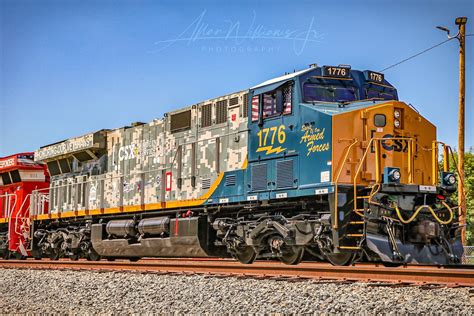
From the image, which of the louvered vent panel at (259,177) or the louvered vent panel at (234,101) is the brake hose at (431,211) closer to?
the louvered vent panel at (259,177)

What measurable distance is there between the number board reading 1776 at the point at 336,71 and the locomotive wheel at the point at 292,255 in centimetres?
320

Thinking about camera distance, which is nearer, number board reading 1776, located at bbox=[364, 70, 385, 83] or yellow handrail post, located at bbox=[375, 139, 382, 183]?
yellow handrail post, located at bbox=[375, 139, 382, 183]

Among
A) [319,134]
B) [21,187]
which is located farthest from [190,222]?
[21,187]

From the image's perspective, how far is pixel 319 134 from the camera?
10992mm

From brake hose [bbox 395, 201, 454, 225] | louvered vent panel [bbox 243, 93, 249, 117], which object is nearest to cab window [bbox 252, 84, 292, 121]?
louvered vent panel [bbox 243, 93, 249, 117]

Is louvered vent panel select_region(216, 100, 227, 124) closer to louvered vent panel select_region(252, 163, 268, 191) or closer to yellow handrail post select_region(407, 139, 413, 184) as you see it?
louvered vent panel select_region(252, 163, 268, 191)

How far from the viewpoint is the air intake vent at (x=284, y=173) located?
11.6m

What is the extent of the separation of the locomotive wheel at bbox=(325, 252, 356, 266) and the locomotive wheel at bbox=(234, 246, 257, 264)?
6.92 feet

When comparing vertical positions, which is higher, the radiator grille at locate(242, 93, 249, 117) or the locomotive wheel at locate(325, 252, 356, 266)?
the radiator grille at locate(242, 93, 249, 117)

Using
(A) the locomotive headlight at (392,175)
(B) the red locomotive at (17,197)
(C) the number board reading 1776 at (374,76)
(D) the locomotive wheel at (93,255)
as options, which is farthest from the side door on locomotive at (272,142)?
(B) the red locomotive at (17,197)

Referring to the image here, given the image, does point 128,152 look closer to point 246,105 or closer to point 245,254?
point 246,105

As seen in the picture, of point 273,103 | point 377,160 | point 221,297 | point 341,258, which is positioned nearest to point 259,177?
point 273,103

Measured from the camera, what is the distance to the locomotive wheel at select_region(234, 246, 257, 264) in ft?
42.2

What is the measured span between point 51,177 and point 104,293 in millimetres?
12252
